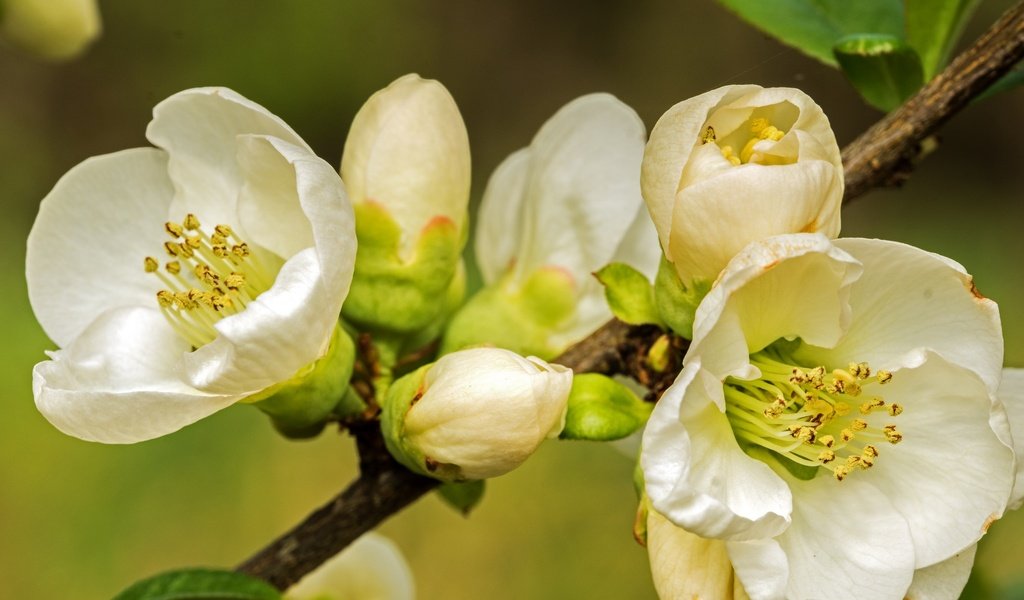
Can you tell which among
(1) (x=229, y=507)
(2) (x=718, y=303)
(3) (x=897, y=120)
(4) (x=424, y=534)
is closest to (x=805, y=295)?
(2) (x=718, y=303)

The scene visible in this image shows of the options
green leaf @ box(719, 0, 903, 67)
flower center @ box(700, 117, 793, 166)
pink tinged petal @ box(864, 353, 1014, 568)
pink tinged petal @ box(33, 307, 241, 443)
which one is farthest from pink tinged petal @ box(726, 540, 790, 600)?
green leaf @ box(719, 0, 903, 67)

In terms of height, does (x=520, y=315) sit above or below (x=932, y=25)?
below

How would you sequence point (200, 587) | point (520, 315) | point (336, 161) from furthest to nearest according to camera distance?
point (336, 161)
point (520, 315)
point (200, 587)

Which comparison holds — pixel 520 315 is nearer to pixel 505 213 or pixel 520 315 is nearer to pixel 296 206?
pixel 505 213

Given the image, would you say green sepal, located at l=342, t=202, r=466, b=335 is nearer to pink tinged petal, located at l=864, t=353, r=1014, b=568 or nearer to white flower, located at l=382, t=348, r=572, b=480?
white flower, located at l=382, t=348, r=572, b=480

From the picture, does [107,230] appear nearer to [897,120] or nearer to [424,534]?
[897,120]

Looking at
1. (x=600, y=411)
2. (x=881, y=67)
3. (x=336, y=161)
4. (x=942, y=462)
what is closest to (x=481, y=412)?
(x=600, y=411)

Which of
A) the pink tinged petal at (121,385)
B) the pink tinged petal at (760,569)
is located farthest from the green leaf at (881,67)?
the pink tinged petal at (121,385)
